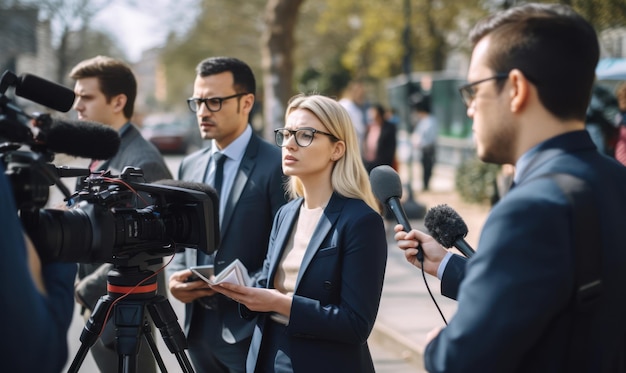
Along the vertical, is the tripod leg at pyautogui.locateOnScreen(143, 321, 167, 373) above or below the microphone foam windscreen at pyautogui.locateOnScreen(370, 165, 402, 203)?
below

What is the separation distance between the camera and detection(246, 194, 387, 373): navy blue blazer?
9.59ft

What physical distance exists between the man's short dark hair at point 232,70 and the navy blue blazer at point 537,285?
2481mm

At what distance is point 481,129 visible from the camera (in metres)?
2.02

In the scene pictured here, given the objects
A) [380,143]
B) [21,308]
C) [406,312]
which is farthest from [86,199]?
[380,143]

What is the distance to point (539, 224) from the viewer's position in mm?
1762

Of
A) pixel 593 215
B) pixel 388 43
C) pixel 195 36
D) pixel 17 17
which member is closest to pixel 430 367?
pixel 593 215

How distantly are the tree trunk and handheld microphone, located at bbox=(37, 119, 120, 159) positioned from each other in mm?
10405

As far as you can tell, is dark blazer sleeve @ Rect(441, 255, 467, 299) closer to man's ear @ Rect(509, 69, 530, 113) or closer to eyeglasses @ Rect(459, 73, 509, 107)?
eyeglasses @ Rect(459, 73, 509, 107)

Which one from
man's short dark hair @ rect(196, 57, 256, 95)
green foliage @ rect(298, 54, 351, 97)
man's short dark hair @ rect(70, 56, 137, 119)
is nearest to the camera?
man's short dark hair @ rect(196, 57, 256, 95)

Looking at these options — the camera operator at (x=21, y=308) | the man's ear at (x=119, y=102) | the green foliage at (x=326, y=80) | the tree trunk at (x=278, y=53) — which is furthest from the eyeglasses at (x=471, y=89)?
the green foliage at (x=326, y=80)

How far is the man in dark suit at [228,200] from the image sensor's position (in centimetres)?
366

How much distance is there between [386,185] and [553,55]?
1.14 meters

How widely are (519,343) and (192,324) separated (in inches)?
91.7

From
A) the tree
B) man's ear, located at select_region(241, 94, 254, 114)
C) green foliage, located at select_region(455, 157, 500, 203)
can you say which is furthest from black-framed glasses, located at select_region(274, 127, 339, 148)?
the tree
